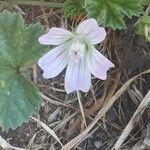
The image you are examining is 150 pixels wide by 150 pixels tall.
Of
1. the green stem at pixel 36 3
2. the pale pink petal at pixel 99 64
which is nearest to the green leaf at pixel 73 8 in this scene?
Answer: the green stem at pixel 36 3

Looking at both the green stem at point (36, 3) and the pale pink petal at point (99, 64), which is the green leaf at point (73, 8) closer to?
the green stem at point (36, 3)

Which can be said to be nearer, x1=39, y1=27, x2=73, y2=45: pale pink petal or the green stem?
x1=39, y1=27, x2=73, y2=45: pale pink petal

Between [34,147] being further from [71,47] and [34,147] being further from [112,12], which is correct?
[112,12]

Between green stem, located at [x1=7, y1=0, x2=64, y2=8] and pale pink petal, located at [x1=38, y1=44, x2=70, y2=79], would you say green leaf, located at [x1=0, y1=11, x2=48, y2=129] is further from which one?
green stem, located at [x1=7, y1=0, x2=64, y2=8]

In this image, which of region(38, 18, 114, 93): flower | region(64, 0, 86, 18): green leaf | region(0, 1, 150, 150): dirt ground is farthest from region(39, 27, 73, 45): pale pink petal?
region(0, 1, 150, 150): dirt ground

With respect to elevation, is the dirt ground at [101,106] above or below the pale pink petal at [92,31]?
below
